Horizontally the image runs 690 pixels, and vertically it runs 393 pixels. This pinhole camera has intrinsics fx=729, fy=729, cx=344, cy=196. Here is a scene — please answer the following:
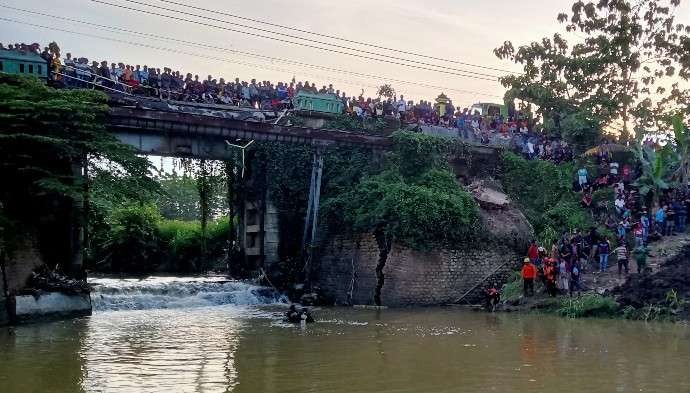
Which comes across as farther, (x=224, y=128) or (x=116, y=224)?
(x=116, y=224)

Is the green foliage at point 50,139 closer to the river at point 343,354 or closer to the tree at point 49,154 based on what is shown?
the tree at point 49,154

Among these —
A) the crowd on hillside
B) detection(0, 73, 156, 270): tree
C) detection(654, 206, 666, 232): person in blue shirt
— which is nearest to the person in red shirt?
the crowd on hillside

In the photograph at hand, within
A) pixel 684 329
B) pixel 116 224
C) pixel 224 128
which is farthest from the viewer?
pixel 116 224

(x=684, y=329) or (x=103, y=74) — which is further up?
(x=103, y=74)

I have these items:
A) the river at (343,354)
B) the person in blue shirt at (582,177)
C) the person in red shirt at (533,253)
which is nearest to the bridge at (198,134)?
the river at (343,354)

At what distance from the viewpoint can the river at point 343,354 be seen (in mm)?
10625

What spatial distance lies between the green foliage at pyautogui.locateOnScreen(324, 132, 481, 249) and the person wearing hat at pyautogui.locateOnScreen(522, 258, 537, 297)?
2723 millimetres

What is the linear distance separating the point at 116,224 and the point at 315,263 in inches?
570

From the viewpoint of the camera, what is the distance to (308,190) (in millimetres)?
28328

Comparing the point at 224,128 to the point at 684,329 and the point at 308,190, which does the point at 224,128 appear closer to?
the point at 308,190

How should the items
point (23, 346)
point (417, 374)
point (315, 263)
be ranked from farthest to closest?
point (315, 263) < point (23, 346) < point (417, 374)

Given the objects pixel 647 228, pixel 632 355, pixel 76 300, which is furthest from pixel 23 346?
pixel 647 228

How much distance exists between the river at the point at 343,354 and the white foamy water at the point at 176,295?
49.3 inches

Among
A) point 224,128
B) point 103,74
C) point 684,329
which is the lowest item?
point 684,329
